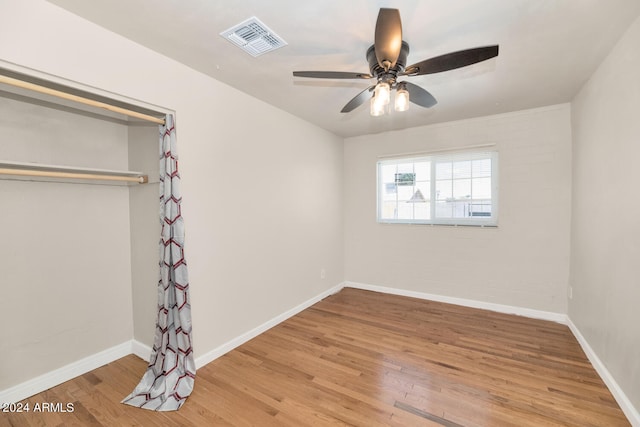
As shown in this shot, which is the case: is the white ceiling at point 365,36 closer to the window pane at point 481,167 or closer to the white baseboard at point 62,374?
the window pane at point 481,167

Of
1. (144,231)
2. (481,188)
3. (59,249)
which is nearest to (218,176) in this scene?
(144,231)

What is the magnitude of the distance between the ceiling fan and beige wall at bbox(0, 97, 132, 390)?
1952 millimetres

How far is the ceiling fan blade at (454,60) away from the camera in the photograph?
4.70 feet

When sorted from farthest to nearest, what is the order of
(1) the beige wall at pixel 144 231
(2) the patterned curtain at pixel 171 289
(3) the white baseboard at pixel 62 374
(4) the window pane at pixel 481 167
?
(4) the window pane at pixel 481 167
(1) the beige wall at pixel 144 231
(2) the patterned curtain at pixel 171 289
(3) the white baseboard at pixel 62 374

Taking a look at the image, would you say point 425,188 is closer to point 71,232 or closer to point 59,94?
point 59,94

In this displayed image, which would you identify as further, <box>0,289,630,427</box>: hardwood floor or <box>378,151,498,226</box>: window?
<box>378,151,498,226</box>: window

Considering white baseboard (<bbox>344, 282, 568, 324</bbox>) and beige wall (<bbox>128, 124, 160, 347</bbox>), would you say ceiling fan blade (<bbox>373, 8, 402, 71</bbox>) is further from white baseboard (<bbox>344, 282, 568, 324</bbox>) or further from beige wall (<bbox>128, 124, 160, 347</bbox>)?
white baseboard (<bbox>344, 282, 568, 324</bbox>)

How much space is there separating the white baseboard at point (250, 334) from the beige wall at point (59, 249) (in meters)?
0.83

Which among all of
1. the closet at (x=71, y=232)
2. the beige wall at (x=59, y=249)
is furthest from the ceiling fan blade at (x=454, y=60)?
the beige wall at (x=59, y=249)

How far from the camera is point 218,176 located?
250cm

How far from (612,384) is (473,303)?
1671 mm

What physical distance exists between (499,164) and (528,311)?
71.9 inches

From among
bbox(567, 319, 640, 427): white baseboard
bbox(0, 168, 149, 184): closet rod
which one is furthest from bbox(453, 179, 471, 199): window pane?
bbox(0, 168, 149, 184): closet rod

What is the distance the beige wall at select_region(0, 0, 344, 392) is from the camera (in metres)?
1.62
